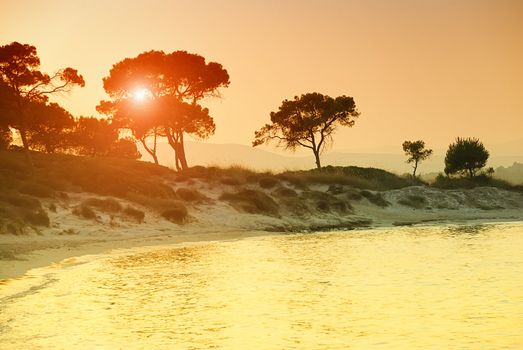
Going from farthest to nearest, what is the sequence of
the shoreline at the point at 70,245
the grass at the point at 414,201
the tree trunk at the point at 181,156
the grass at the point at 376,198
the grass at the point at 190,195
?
the tree trunk at the point at 181,156 → the grass at the point at 414,201 → the grass at the point at 376,198 → the grass at the point at 190,195 → the shoreline at the point at 70,245

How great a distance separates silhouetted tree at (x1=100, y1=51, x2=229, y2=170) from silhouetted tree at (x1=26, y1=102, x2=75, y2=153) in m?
7.68

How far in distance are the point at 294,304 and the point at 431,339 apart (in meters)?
4.77

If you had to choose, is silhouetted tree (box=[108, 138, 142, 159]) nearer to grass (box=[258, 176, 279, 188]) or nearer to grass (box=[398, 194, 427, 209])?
grass (box=[258, 176, 279, 188])

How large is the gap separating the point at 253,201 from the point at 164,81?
95.5 ft

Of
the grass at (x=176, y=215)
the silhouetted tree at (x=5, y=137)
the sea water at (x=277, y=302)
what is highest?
the silhouetted tree at (x=5, y=137)

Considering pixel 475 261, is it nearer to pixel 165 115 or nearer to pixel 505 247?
pixel 505 247

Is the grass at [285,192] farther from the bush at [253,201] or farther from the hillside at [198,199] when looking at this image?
the bush at [253,201]

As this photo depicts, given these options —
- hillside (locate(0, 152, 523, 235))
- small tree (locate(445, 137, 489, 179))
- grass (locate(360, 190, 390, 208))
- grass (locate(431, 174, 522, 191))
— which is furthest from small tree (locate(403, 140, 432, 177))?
grass (locate(360, 190, 390, 208))

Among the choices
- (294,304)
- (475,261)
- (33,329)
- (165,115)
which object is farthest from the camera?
(165,115)

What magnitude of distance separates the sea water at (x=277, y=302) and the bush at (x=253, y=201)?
2289 cm

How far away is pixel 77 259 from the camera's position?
2659 cm

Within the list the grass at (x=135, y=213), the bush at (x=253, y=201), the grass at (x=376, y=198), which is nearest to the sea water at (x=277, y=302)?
the grass at (x=135, y=213)

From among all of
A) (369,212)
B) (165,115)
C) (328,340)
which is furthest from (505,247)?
(165,115)

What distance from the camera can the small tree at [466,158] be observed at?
3361 inches
